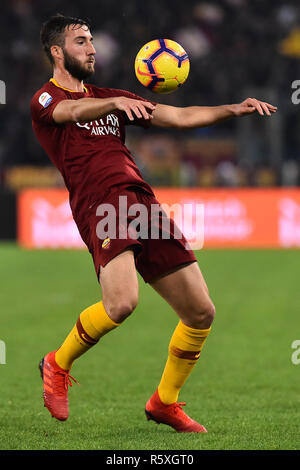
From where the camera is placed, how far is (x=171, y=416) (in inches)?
194

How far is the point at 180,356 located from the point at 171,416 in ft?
1.12

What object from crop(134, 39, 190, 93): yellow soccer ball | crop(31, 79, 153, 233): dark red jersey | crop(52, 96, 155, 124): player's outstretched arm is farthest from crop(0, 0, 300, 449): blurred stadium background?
crop(134, 39, 190, 93): yellow soccer ball

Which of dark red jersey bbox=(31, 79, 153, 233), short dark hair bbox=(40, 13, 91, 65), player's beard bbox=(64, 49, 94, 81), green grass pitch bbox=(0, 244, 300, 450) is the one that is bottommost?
green grass pitch bbox=(0, 244, 300, 450)

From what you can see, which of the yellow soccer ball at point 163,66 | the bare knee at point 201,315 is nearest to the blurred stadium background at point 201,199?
the bare knee at point 201,315

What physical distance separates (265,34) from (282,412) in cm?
1925

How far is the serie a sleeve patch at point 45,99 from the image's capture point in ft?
15.3

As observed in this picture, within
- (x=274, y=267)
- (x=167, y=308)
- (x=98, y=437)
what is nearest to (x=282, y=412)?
(x=98, y=437)

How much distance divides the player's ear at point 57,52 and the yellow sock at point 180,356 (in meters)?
1.64

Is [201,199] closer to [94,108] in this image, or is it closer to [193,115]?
[193,115]

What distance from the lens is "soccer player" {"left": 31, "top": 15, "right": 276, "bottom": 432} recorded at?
4598mm

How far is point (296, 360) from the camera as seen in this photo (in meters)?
7.11

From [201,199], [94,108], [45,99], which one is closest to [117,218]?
[94,108]

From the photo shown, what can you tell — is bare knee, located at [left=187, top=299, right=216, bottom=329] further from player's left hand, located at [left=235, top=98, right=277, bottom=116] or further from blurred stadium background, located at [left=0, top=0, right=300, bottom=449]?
player's left hand, located at [left=235, top=98, right=277, bottom=116]

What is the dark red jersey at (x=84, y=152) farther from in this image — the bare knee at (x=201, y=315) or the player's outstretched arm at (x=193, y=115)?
the bare knee at (x=201, y=315)
